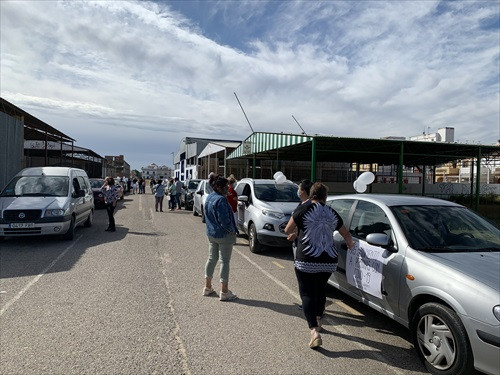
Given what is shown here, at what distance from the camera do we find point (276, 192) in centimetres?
1023

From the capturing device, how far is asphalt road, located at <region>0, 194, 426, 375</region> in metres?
3.60

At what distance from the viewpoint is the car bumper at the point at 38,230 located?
8867 millimetres

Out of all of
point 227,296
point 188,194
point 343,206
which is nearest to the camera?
point 227,296

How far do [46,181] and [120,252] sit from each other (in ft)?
11.9

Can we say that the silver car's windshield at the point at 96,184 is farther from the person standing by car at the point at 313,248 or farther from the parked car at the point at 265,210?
the person standing by car at the point at 313,248

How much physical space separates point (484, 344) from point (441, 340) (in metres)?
0.46

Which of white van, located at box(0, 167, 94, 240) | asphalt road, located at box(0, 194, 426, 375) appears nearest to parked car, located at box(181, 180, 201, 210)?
white van, located at box(0, 167, 94, 240)

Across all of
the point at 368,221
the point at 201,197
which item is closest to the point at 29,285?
the point at 368,221

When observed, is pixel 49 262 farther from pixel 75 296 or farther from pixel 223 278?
pixel 223 278

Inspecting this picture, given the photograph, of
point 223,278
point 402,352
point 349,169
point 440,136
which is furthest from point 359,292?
point 440,136

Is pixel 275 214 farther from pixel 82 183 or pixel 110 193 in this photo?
pixel 82 183

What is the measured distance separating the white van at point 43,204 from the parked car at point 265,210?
4.51 m

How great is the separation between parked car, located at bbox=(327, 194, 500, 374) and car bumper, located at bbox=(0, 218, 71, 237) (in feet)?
23.3

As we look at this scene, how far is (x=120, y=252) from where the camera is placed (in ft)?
28.6
